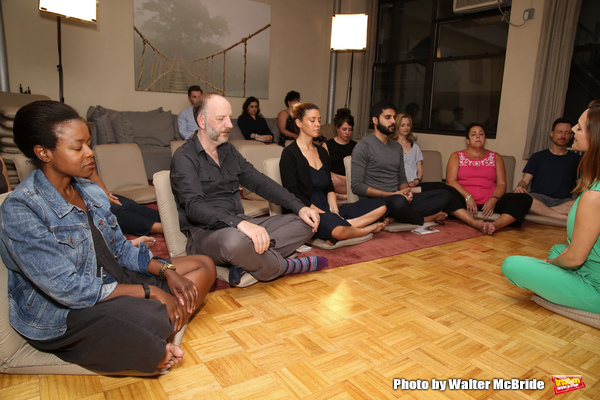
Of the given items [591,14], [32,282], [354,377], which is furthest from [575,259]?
[591,14]

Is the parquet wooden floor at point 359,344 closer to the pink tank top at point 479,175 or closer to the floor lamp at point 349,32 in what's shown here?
the pink tank top at point 479,175

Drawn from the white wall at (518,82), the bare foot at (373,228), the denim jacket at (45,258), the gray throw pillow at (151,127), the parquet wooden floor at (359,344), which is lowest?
the parquet wooden floor at (359,344)

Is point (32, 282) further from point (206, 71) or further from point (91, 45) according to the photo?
point (206, 71)

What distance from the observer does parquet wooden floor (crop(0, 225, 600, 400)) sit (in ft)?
4.52

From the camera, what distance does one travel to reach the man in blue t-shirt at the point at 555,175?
385 cm

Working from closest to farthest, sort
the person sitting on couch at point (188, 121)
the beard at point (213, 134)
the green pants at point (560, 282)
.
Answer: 1. the green pants at point (560, 282)
2. the beard at point (213, 134)
3. the person sitting on couch at point (188, 121)

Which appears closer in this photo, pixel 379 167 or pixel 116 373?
pixel 116 373

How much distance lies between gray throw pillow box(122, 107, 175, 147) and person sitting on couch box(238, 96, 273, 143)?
1047 mm

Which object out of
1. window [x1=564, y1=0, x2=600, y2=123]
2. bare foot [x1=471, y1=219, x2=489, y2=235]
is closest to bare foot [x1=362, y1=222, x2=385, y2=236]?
bare foot [x1=471, y1=219, x2=489, y2=235]

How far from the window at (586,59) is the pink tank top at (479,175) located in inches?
76.2

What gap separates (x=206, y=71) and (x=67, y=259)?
18.2ft

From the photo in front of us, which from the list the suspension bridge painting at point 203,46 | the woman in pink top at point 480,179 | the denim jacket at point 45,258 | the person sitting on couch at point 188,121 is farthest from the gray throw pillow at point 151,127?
the denim jacket at point 45,258

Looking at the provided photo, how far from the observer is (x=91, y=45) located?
5352mm

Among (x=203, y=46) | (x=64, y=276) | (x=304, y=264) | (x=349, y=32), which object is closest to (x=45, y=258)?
(x=64, y=276)
